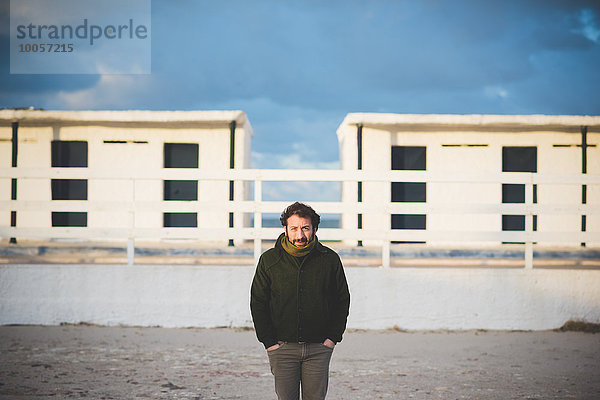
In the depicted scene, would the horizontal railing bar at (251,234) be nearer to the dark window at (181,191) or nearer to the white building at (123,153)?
the white building at (123,153)

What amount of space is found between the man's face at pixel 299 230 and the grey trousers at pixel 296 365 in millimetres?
562

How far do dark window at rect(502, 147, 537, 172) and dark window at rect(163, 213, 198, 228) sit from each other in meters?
9.31

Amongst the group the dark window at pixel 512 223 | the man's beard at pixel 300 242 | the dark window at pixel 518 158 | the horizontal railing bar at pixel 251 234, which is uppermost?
the dark window at pixel 518 158

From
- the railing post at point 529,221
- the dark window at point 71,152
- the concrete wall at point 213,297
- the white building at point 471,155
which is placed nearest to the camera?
the concrete wall at point 213,297

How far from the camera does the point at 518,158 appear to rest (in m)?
16.0

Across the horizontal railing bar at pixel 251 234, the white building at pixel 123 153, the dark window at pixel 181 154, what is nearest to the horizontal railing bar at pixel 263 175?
the horizontal railing bar at pixel 251 234

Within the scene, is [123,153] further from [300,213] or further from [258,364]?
[300,213]

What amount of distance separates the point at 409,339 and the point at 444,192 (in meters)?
9.78

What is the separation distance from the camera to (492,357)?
19.0ft

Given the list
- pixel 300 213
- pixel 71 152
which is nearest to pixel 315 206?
pixel 300 213

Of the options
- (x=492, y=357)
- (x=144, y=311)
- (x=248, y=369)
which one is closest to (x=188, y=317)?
(x=144, y=311)

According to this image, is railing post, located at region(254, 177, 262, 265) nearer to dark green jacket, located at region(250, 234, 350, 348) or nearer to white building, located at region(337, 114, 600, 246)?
dark green jacket, located at region(250, 234, 350, 348)

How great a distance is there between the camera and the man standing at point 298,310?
2941 millimetres

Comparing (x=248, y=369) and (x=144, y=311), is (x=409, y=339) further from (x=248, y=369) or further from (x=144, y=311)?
(x=144, y=311)
